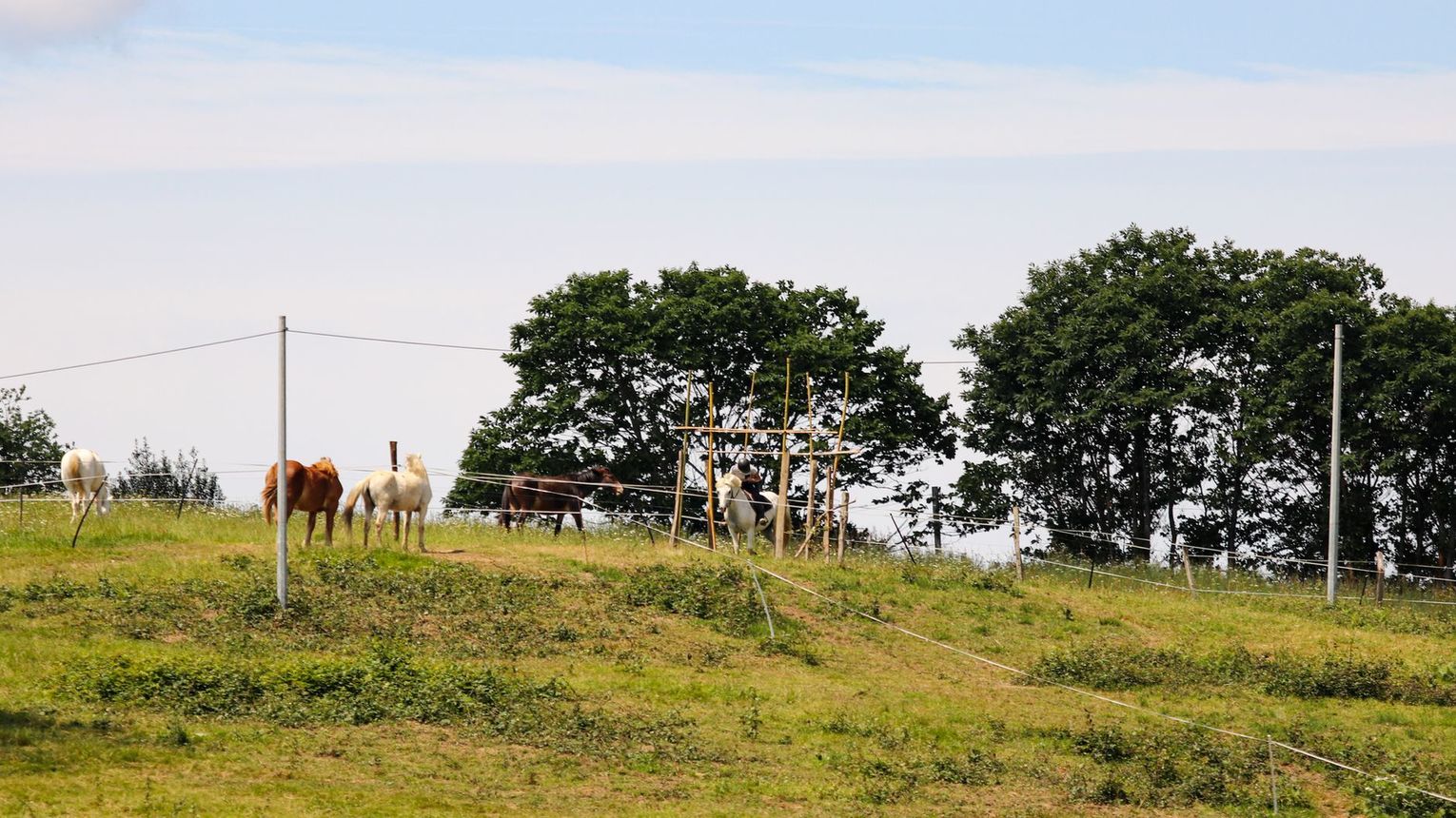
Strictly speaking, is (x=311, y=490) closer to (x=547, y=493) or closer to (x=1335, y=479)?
(x=547, y=493)

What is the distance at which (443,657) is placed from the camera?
82.8 feet

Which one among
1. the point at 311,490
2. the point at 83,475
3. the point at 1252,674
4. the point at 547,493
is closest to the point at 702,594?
the point at 311,490

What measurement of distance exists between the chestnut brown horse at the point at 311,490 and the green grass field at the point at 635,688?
94 cm

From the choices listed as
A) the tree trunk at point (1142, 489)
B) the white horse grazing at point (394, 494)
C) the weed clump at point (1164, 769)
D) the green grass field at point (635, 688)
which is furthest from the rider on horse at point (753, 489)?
the tree trunk at point (1142, 489)

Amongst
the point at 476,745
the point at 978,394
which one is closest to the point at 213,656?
the point at 476,745

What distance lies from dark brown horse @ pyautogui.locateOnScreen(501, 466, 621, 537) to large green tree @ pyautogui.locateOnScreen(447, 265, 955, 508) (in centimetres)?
492

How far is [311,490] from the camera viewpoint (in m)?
31.0

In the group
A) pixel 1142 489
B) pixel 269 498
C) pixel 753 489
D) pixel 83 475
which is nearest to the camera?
pixel 269 498

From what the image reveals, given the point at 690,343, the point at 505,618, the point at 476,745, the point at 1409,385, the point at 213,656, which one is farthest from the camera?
the point at 690,343

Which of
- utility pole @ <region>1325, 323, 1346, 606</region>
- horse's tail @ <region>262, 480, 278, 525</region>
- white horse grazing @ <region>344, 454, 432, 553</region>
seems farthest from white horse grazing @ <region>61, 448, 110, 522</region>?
utility pole @ <region>1325, 323, 1346, 606</region>

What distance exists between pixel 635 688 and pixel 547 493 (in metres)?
16.4

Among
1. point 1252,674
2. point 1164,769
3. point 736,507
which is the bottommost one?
point 1164,769

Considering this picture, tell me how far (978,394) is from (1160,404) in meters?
5.32

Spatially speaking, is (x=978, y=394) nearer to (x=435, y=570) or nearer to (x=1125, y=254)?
(x=1125, y=254)
